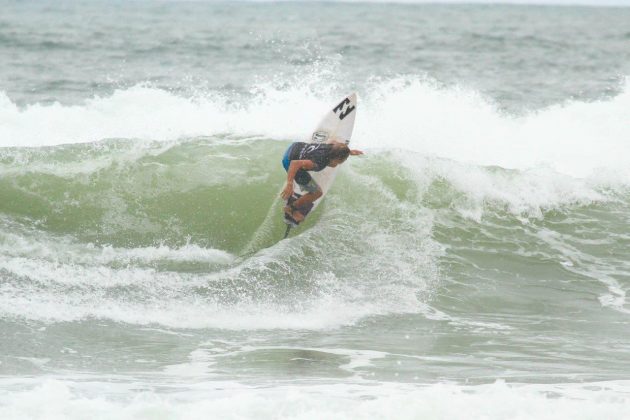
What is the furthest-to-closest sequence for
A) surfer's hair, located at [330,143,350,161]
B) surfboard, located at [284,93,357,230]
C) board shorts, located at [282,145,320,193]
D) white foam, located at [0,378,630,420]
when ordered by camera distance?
surfboard, located at [284,93,357,230], board shorts, located at [282,145,320,193], surfer's hair, located at [330,143,350,161], white foam, located at [0,378,630,420]

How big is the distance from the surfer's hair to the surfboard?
52cm

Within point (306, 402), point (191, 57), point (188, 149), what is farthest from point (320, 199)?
point (191, 57)

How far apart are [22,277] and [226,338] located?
2.20 meters

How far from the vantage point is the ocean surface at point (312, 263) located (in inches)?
240

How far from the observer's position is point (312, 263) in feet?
30.5

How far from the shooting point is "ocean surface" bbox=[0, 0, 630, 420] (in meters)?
6.11

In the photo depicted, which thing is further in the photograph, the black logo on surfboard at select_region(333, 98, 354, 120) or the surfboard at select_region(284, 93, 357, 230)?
the black logo on surfboard at select_region(333, 98, 354, 120)

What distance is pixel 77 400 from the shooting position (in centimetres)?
552

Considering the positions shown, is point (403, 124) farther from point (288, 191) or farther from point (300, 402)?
point (300, 402)

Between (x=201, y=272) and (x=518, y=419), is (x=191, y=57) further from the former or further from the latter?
(x=518, y=419)

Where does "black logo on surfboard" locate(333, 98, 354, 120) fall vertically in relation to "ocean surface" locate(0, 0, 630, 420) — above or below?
above

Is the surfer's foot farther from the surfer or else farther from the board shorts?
the board shorts

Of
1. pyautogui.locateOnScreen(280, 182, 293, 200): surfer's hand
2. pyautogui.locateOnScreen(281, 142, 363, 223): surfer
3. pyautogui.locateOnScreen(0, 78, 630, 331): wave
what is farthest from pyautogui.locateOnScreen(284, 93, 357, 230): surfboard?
pyautogui.locateOnScreen(280, 182, 293, 200): surfer's hand

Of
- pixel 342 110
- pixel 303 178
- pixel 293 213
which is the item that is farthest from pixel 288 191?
pixel 342 110
